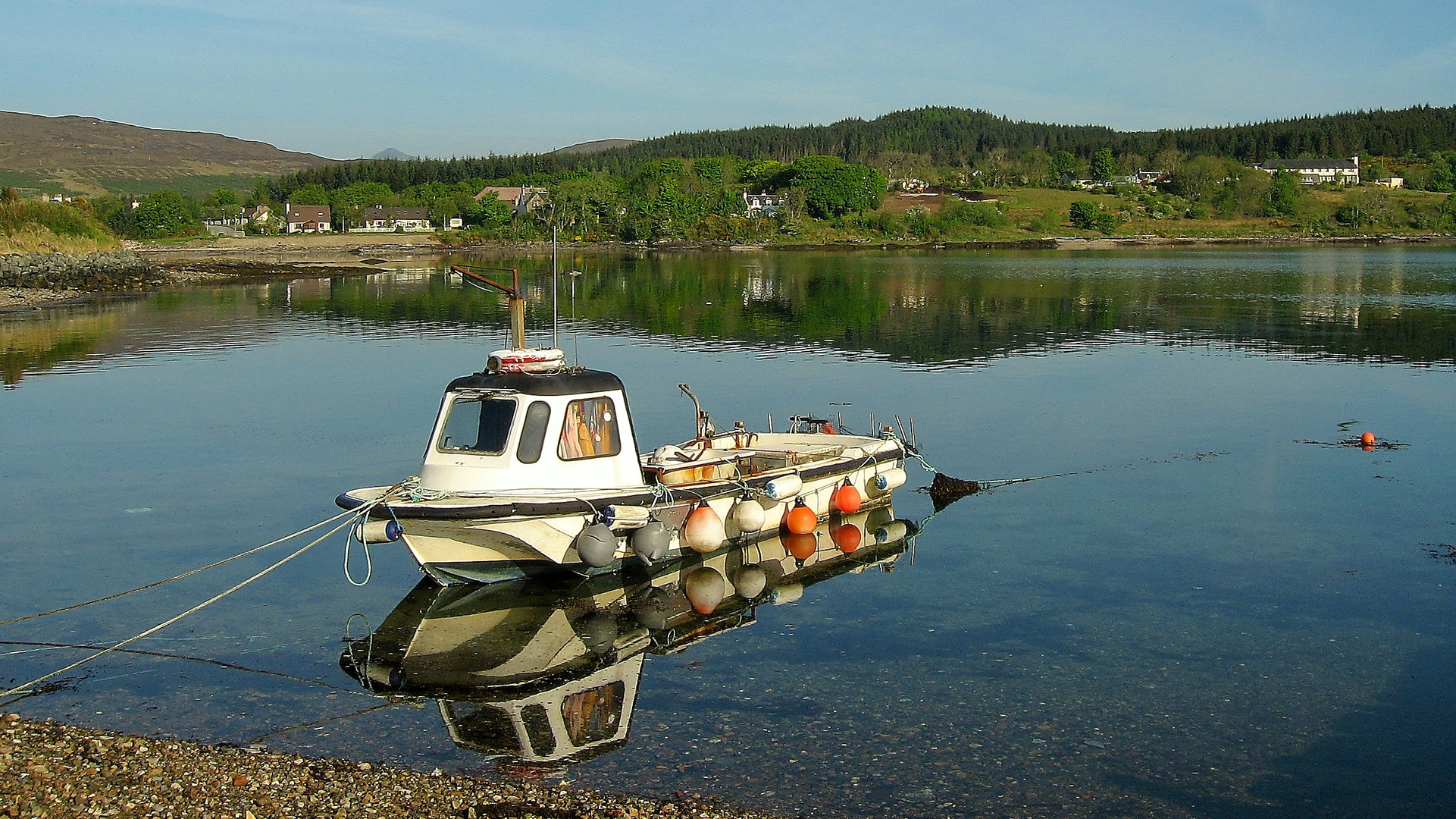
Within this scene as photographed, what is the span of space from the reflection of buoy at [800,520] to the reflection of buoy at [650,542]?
315 cm

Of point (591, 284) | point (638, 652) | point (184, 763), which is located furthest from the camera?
point (591, 284)

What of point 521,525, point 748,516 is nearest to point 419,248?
point 748,516

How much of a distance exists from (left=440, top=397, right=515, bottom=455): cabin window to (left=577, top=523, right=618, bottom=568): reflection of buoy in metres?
1.73

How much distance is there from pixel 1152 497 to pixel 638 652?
11.0 metres

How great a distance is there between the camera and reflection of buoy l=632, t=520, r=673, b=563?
15828 mm

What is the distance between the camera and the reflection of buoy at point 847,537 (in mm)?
18891

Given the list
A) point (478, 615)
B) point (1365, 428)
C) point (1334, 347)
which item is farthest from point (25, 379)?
point (1334, 347)

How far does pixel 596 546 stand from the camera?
49.9 feet

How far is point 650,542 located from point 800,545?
3614 mm

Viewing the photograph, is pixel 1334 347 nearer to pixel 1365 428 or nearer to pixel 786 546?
pixel 1365 428

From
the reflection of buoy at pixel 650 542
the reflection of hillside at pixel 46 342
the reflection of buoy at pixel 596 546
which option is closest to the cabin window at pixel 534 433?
the reflection of buoy at pixel 596 546

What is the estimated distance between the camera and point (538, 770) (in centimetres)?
1065

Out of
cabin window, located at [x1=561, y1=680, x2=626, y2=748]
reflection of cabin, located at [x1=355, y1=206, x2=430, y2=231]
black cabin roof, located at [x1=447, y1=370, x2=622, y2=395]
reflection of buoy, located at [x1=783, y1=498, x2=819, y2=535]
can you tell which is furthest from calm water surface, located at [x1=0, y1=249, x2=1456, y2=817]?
reflection of cabin, located at [x1=355, y1=206, x2=430, y2=231]

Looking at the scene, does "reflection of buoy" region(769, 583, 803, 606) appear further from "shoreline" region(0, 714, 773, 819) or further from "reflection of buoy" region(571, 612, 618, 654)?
"shoreline" region(0, 714, 773, 819)
